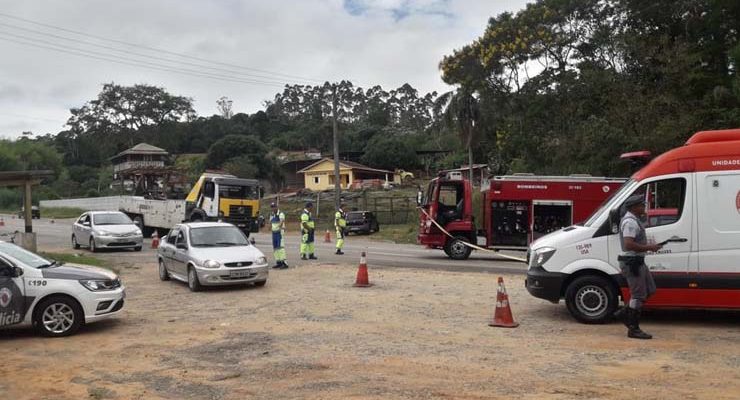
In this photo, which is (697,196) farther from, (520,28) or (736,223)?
(520,28)

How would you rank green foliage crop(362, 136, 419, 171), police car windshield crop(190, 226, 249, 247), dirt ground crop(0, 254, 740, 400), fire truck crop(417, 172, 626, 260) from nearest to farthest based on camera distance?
dirt ground crop(0, 254, 740, 400) < police car windshield crop(190, 226, 249, 247) < fire truck crop(417, 172, 626, 260) < green foliage crop(362, 136, 419, 171)

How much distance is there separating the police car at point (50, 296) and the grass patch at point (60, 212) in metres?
55.7

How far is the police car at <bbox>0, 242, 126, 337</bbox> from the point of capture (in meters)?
8.97

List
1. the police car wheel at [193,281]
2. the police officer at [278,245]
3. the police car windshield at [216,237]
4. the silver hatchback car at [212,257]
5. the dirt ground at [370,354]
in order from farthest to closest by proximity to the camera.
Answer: the police officer at [278,245]
the police car windshield at [216,237]
the police car wheel at [193,281]
the silver hatchback car at [212,257]
the dirt ground at [370,354]

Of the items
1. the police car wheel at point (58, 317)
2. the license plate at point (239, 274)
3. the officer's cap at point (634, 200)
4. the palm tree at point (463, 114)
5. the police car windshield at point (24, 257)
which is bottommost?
the police car wheel at point (58, 317)

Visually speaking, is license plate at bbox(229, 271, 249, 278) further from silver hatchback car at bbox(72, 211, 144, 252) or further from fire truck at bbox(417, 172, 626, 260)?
silver hatchback car at bbox(72, 211, 144, 252)

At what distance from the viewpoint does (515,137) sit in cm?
3534

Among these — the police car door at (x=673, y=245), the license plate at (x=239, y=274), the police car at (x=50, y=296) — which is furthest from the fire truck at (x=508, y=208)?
the police car at (x=50, y=296)

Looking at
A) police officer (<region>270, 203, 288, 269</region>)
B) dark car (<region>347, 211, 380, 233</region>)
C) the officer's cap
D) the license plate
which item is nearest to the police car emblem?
the license plate

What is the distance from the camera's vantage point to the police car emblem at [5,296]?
28.9ft

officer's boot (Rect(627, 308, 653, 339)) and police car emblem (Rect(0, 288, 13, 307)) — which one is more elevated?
police car emblem (Rect(0, 288, 13, 307))

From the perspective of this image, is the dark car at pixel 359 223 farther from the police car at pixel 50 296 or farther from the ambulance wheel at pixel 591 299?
the ambulance wheel at pixel 591 299

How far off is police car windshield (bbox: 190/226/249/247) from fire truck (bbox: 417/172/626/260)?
7028 mm

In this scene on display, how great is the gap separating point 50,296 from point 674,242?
9069mm
